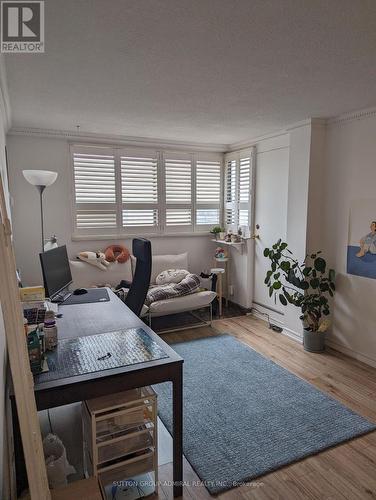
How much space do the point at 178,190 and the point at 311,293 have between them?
2.38 meters

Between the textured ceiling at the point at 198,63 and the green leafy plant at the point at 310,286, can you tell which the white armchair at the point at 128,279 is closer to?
the green leafy plant at the point at 310,286

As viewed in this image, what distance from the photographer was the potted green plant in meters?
3.45

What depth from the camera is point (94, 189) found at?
438 centimetres

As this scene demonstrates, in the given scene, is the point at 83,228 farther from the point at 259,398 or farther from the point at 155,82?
the point at 259,398

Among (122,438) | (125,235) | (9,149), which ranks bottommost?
(122,438)

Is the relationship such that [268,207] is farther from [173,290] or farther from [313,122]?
[173,290]

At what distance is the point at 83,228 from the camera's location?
439 centimetres

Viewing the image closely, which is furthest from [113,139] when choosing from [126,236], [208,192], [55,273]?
[55,273]

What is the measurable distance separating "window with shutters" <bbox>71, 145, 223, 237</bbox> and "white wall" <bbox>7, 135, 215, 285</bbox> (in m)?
0.14

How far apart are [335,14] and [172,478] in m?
2.51

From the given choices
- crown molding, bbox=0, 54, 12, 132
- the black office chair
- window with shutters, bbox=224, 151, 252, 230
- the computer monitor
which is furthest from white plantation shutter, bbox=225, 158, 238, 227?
crown molding, bbox=0, 54, 12, 132

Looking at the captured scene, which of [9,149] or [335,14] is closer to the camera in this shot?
[335,14]

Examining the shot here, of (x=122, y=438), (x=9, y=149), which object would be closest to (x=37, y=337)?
(x=122, y=438)

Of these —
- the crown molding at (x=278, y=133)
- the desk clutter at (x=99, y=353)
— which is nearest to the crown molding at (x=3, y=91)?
the desk clutter at (x=99, y=353)
